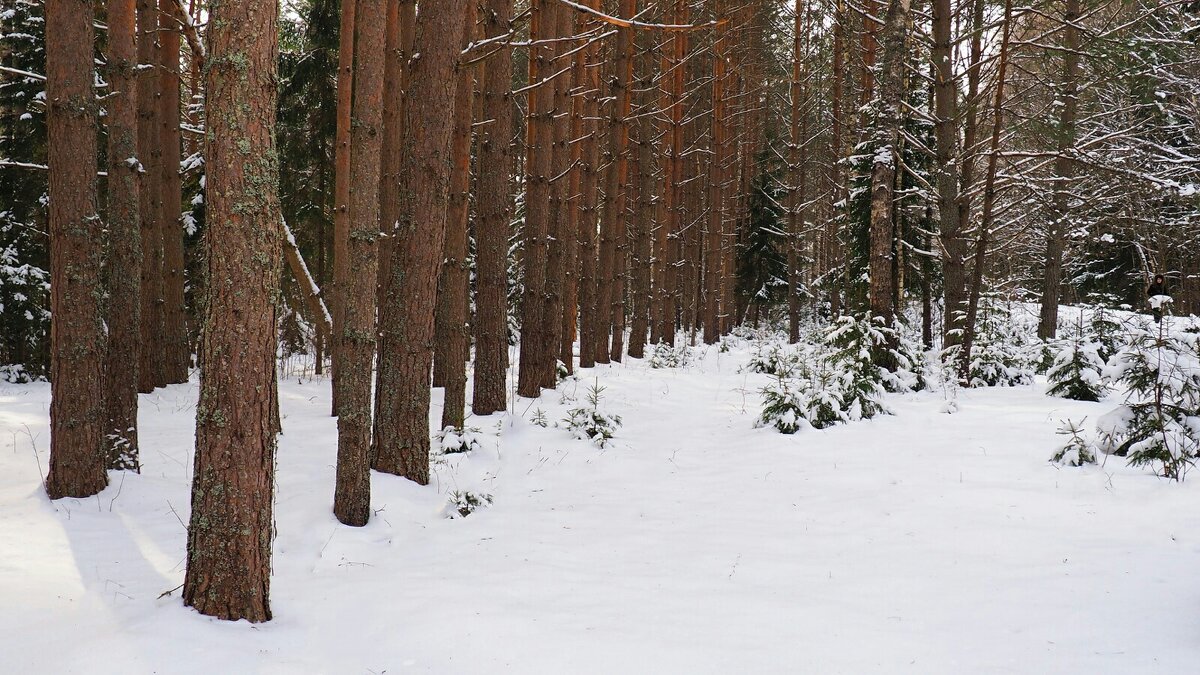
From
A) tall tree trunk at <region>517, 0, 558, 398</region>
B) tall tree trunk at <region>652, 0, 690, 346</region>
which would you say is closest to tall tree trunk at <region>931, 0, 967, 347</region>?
tall tree trunk at <region>517, 0, 558, 398</region>

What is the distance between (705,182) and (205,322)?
76.0 ft

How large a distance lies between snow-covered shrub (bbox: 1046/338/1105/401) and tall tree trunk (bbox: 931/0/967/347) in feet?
6.73

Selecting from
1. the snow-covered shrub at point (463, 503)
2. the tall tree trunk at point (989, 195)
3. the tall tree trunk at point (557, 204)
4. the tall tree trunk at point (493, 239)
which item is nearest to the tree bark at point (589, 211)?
the tall tree trunk at point (557, 204)

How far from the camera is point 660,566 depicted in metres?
5.06

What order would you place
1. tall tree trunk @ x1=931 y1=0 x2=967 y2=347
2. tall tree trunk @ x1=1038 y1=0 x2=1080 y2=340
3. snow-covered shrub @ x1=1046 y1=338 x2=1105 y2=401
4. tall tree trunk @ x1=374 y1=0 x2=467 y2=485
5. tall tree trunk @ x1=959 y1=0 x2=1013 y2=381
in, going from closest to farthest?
tall tree trunk @ x1=374 y1=0 x2=467 y2=485
snow-covered shrub @ x1=1046 y1=338 x2=1105 y2=401
tall tree trunk @ x1=959 y1=0 x2=1013 y2=381
tall tree trunk @ x1=931 y1=0 x2=967 y2=347
tall tree trunk @ x1=1038 y1=0 x2=1080 y2=340

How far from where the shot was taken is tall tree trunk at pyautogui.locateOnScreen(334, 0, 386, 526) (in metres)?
5.49

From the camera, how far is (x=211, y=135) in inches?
148

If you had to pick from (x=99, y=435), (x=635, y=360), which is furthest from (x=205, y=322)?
(x=635, y=360)

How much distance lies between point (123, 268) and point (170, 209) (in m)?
5.67

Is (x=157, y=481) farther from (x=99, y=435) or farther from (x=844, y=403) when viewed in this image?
(x=844, y=403)

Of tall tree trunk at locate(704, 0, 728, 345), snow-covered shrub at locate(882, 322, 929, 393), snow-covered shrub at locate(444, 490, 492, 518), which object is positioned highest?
tall tree trunk at locate(704, 0, 728, 345)

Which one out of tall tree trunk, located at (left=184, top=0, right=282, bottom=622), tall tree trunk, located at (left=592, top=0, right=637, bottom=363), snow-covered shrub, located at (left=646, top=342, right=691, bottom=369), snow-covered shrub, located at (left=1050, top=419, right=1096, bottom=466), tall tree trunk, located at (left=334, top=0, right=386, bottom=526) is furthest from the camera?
snow-covered shrub, located at (left=646, top=342, right=691, bottom=369)

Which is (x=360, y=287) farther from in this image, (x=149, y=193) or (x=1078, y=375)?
(x=1078, y=375)

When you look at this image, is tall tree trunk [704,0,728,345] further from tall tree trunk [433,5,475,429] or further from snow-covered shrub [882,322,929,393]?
tall tree trunk [433,5,475,429]
